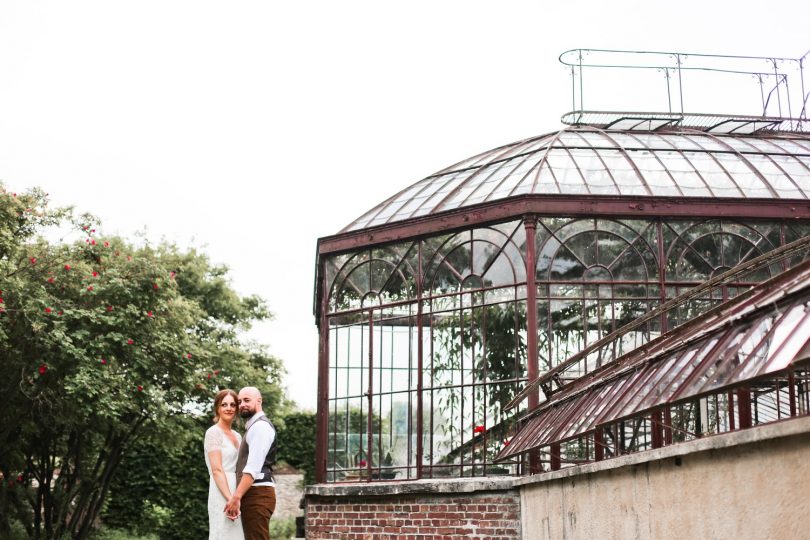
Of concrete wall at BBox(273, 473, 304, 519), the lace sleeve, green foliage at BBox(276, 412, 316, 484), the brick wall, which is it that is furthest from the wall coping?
green foliage at BBox(276, 412, 316, 484)

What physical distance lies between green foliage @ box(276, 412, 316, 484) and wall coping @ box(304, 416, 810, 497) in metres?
16.3

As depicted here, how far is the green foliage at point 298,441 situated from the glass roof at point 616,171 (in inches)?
582

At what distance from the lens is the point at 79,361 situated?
17.9 m

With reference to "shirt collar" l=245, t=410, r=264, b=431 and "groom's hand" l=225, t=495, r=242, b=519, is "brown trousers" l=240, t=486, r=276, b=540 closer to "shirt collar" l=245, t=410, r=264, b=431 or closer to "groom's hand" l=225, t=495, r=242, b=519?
"groom's hand" l=225, t=495, r=242, b=519

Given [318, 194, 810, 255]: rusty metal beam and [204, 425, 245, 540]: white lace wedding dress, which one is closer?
[204, 425, 245, 540]: white lace wedding dress

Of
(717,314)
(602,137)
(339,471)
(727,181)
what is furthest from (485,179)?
(717,314)

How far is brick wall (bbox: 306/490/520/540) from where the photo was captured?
1392 centimetres

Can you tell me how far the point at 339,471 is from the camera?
647 inches

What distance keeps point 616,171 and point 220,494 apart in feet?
34.6

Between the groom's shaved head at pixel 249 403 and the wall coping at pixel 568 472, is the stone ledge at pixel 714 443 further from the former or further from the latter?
the groom's shaved head at pixel 249 403

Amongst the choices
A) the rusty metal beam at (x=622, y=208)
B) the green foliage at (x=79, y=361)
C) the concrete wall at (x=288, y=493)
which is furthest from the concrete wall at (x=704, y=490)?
the concrete wall at (x=288, y=493)

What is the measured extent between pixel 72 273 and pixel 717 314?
13.6m

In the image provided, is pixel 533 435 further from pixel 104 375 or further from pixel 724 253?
pixel 104 375

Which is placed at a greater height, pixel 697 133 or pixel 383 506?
pixel 697 133
